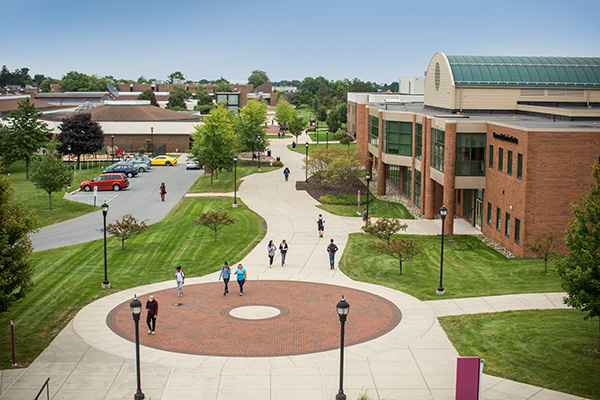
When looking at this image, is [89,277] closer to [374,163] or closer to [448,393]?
[448,393]

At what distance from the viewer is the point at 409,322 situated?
24.5 m

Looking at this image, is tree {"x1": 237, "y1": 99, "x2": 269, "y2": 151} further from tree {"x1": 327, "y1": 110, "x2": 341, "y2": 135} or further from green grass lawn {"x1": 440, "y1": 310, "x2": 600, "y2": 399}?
green grass lawn {"x1": 440, "y1": 310, "x2": 600, "y2": 399}

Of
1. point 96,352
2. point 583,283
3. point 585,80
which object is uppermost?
point 585,80

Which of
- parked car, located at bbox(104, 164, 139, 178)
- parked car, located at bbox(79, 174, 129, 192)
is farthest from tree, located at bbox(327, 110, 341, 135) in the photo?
parked car, located at bbox(79, 174, 129, 192)

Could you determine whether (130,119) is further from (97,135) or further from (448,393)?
(448,393)

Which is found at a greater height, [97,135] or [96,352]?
[97,135]

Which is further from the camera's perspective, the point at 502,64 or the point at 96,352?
the point at 502,64

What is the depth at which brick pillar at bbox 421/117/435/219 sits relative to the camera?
47062 mm

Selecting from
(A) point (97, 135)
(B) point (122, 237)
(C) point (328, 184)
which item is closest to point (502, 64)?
(C) point (328, 184)

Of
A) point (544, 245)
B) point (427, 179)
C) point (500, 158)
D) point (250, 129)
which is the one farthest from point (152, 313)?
point (250, 129)

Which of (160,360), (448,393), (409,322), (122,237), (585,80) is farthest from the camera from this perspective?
(585,80)

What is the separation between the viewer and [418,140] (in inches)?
2034

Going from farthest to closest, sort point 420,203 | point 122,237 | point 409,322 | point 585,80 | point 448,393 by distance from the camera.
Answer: point 585,80
point 420,203
point 122,237
point 409,322
point 448,393

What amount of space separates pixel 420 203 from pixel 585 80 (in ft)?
58.1
